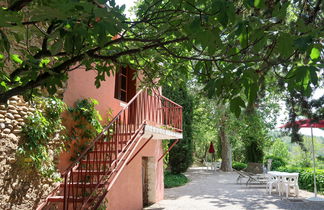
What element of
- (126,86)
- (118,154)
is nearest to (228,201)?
(126,86)

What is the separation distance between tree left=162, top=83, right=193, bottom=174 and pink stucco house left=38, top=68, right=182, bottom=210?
5.49 m

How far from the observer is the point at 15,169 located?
4242 millimetres

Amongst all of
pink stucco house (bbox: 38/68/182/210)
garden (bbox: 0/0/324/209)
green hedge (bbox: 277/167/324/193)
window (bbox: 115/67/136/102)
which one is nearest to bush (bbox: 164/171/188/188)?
pink stucco house (bbox: 38/68/182/210)

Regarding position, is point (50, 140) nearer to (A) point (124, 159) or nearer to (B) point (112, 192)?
(A) point (124, 159)

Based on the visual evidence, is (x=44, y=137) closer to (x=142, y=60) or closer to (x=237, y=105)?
(x=142, y=60)

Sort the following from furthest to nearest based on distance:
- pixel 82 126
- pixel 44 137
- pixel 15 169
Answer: pixel 82 126
pixel 44 137
pixel 15 169

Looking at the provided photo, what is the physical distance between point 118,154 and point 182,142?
10.4 meters

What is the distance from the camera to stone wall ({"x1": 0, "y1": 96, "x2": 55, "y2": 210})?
407 cm

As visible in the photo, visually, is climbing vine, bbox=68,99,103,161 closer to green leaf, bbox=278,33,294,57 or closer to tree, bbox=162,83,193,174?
green leaf, bbox=278,33,294,57

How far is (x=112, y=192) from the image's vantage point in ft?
22.2

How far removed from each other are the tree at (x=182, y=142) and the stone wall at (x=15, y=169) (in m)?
11.2

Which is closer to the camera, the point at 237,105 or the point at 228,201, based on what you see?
the point at 237,105

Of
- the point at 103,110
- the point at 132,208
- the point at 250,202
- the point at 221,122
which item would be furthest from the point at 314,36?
the point at 221,122

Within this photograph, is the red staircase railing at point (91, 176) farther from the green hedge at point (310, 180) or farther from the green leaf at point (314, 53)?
the green hedge at point (310, 180)
